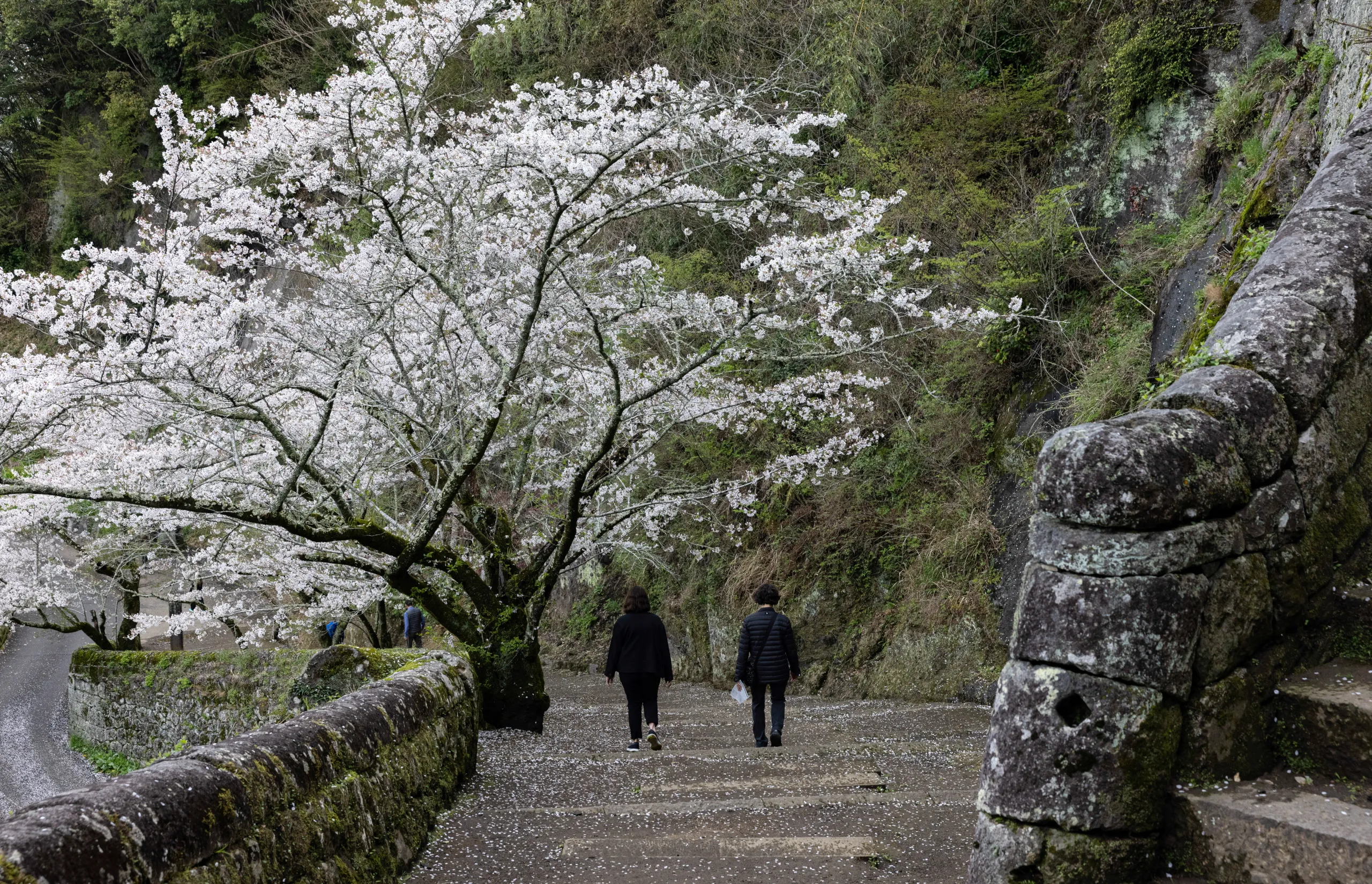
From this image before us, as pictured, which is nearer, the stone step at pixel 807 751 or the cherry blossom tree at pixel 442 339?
the stone step at pixel 807 751

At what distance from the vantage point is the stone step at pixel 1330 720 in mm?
2594

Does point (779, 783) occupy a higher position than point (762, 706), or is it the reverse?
point (762, 706)

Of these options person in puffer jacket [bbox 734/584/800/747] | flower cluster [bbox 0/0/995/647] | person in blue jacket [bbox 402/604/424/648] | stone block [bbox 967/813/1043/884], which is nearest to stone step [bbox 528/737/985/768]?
person in puffer jacket [bbox 734/584/800/747]

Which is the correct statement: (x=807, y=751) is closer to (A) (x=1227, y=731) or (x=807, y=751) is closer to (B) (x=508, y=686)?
(B) (x=508, y=686)

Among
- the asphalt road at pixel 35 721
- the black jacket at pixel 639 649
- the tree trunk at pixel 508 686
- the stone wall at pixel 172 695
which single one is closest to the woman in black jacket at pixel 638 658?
the black jacket at pixel 639 649

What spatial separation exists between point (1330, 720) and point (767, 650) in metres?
4.76

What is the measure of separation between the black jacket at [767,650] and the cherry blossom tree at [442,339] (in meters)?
2.09

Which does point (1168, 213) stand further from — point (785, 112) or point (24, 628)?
point (24, 628)

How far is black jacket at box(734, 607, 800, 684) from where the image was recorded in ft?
23.5

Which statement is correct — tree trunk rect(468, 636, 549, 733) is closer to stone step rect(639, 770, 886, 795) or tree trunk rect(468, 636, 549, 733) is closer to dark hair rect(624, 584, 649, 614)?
dark hair rect(624, 584, 649, 614)

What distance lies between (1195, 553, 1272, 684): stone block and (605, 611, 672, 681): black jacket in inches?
198

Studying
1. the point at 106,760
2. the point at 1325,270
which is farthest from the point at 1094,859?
the point at 106,760

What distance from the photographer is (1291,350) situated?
3.07 m

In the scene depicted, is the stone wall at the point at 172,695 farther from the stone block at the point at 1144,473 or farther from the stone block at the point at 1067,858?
the stone block at the point at 1144,473
